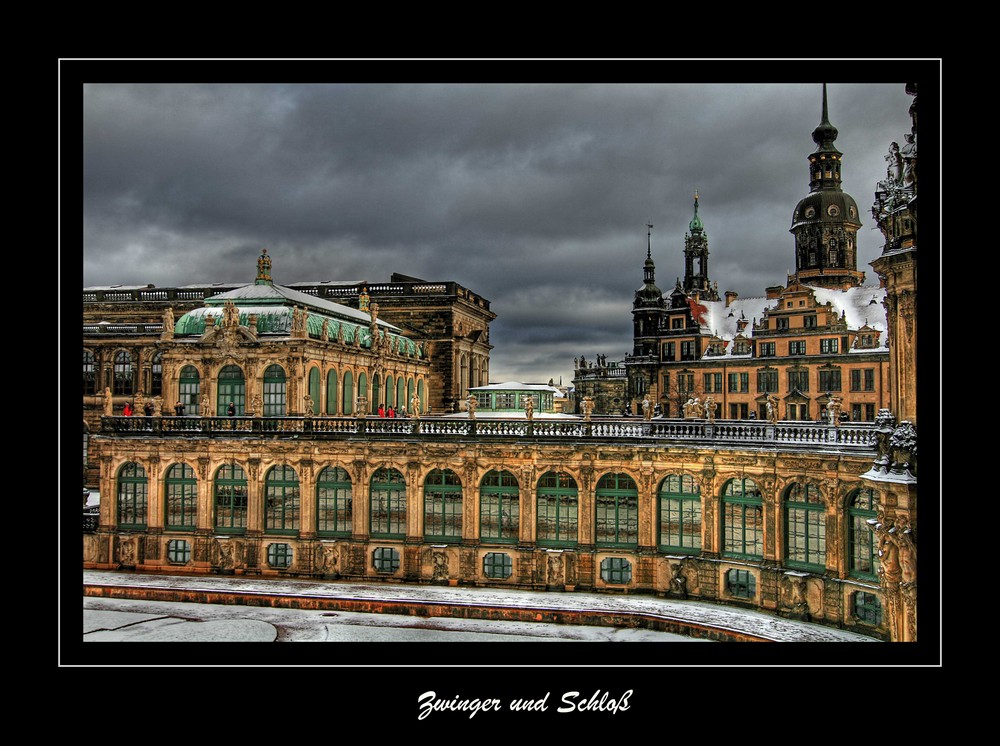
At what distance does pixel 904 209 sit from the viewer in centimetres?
1719

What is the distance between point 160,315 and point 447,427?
26497 millimetres

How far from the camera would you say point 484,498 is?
2980cm

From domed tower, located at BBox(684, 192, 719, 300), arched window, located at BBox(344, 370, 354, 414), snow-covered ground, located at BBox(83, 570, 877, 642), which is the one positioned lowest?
snow-covered ground, located at BBox(83, 570, 877, 642)

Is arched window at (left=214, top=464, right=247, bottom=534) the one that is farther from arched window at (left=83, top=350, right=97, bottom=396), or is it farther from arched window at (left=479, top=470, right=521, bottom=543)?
arched window at (left=83, top=350, right=97, bottom=396)

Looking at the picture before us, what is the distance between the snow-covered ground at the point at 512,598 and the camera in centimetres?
2309

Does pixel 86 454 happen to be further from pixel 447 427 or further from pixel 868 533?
pixel 868 533

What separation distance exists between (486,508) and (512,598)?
12.7 feet

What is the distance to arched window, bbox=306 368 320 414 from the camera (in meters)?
35.3

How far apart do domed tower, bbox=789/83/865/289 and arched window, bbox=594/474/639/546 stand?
4571 cm

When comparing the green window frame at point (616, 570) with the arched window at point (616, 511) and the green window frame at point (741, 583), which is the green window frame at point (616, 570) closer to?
the arched window at point (616, 511)

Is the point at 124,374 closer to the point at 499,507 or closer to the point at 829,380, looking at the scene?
the point at 499,507

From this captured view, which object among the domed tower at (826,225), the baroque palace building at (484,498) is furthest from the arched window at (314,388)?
the domed tower at (826,225)

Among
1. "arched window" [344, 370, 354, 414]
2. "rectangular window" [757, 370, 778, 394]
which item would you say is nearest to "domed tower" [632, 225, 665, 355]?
"rectangular window" [757, 370, 778, 394]
